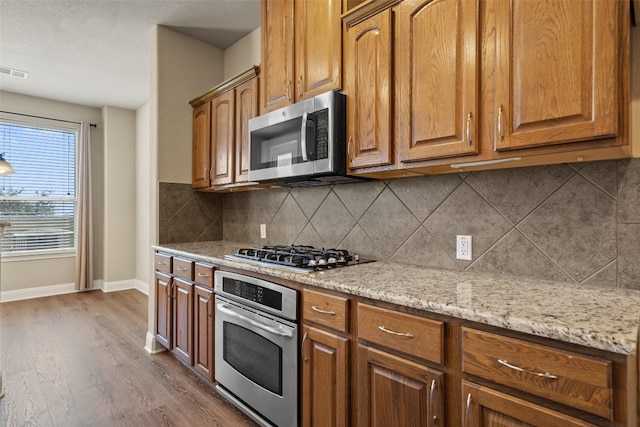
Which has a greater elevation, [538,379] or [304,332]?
[538,379]

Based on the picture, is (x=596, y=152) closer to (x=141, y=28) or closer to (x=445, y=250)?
(x=445, y=250)

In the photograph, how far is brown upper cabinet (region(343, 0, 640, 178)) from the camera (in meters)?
1.13

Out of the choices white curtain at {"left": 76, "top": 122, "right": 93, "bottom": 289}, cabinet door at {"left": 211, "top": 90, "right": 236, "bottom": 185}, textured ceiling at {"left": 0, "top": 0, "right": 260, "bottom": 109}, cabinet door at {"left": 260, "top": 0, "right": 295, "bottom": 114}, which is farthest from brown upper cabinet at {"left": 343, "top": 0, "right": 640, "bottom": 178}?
white curtain at {"left": 76, "top": 122, "right": 93, "bottom": 289}

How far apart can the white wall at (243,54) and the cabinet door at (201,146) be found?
511mm

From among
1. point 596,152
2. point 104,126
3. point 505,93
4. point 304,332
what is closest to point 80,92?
point 104,126

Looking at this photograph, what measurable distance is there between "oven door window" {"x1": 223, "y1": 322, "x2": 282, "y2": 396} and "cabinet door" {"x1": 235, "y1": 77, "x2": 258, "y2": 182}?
1.14 meters

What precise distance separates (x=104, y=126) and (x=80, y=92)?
2.31 ft

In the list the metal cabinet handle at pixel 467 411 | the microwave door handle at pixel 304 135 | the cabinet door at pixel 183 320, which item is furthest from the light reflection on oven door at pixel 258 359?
the microwave door handle at pixel 304 135

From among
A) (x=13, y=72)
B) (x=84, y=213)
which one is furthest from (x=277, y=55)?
(x=84, y=213)

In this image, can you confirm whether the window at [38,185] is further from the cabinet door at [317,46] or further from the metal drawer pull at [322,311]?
the metal drawer pull at [322,311]

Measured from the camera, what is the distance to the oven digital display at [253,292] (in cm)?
178

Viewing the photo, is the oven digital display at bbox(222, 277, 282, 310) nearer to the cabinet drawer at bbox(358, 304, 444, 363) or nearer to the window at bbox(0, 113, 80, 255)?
the cabinet drawer at bbox(358, 304, 444, 363)

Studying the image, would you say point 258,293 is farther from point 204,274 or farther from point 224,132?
point 224,132

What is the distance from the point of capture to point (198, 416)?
212cm
